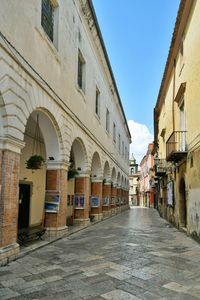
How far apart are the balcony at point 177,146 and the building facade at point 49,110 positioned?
3738 millimetres

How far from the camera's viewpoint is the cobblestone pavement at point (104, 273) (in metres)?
4.90

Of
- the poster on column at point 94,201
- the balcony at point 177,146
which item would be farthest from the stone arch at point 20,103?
the poster on column at point 94,201

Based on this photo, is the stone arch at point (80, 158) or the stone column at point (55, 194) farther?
the stone arch at point (80, 158)

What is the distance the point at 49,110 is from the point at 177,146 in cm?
Result: 614

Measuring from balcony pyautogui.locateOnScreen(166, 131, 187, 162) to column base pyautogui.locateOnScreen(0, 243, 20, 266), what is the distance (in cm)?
699

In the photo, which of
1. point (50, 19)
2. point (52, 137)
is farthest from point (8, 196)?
point (50, 19)

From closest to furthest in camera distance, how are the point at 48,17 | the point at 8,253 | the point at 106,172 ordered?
the point at 8,253, the point at 48,17, the point at 106,172

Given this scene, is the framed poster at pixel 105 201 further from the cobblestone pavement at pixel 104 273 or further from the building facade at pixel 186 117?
the cobblestone pavement at pixel 104 273

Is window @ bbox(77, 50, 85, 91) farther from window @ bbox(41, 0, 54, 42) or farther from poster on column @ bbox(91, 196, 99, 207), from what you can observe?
poster on column @ bbox(91, 196, 99, 207)

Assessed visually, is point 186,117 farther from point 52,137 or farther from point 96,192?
point 96,192

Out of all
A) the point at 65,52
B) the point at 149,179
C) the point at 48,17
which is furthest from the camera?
the point at 149,179

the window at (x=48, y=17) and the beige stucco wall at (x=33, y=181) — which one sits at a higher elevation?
the window at (x=48, y=17)

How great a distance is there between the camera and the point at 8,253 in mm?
6711

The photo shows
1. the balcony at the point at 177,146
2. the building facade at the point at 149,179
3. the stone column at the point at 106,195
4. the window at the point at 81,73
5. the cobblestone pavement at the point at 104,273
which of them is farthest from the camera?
the building facade at the point at 149,179
